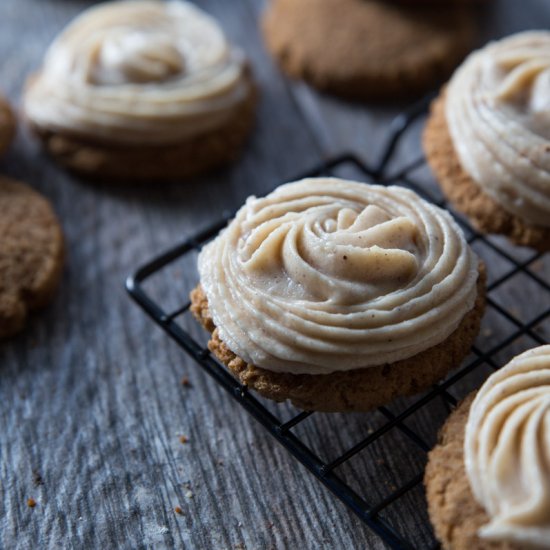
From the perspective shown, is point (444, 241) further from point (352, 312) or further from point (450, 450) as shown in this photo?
point (450, 450)

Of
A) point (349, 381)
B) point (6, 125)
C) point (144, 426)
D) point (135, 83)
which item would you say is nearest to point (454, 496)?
point (349, 381)

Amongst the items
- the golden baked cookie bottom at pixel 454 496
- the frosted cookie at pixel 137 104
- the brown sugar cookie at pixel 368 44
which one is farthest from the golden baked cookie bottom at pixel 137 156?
the golden baked cookie bottom at pixel 454 496

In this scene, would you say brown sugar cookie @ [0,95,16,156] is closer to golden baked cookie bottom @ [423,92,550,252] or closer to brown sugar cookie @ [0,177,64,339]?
brown sugar cookie @ [0,177,64,339]

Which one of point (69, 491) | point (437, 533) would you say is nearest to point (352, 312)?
point (437, 533)

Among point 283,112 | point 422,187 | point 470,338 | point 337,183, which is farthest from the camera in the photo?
point 283,112

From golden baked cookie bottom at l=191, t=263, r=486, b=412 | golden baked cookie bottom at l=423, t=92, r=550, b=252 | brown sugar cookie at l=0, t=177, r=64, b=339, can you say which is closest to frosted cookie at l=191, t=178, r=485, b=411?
golden baked cookie bottom at l=191, t=263, r=486, b=412

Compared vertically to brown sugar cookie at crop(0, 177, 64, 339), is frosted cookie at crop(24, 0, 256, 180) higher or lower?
higher

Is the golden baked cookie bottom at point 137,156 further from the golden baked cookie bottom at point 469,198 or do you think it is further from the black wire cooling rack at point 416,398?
the golden baked cookie bottom at point 469,198
